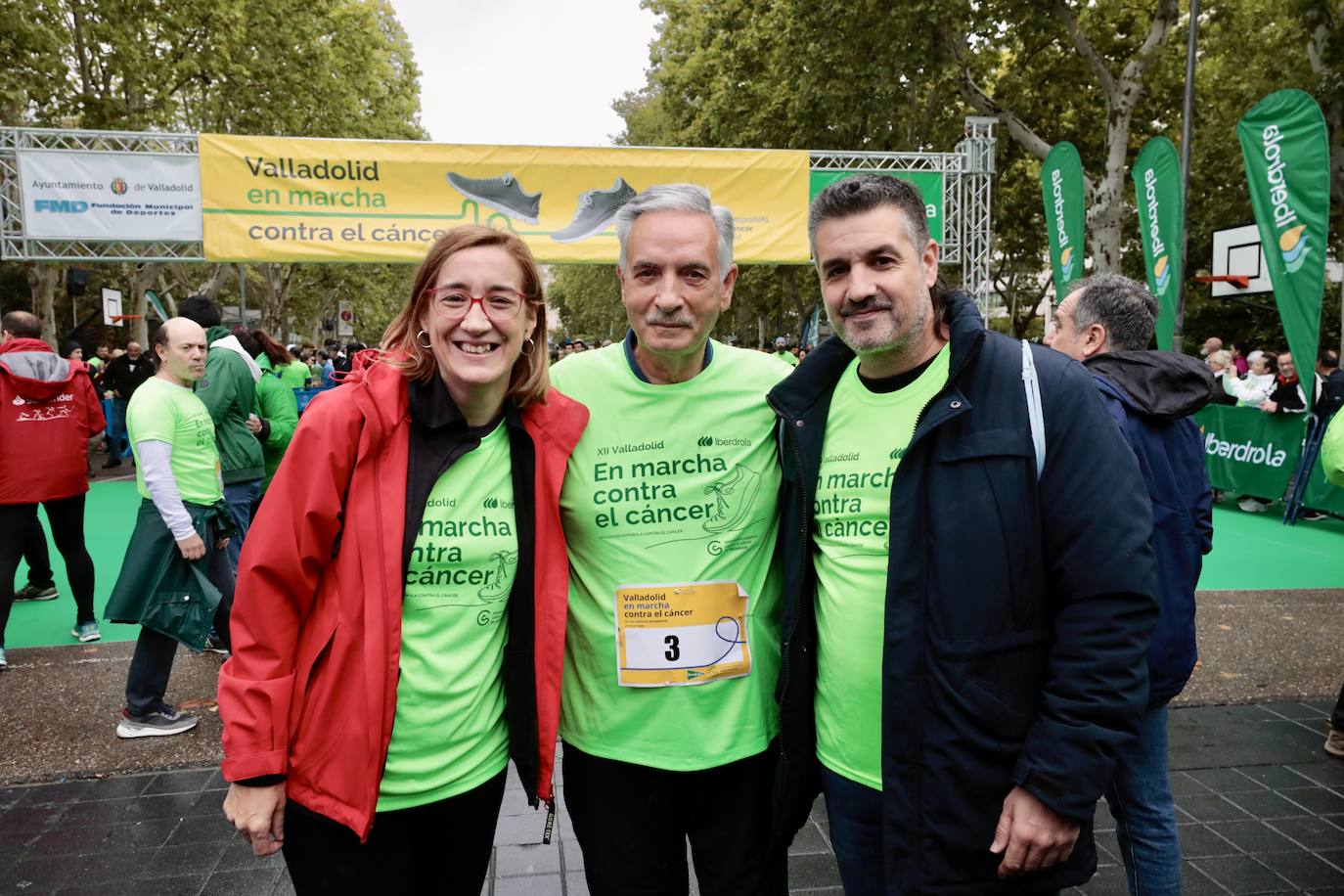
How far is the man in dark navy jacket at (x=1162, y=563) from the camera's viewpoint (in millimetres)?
2615

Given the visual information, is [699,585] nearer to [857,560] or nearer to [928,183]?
[857,560]

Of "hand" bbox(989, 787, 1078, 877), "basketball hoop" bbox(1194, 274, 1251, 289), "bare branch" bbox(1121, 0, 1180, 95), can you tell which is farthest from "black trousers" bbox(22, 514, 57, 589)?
"basketball hoop" bbox(1194, 274, 1251, 289)

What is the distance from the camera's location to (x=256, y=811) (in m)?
1.82

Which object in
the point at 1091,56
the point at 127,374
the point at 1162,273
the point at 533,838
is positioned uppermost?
the point at 1091,56

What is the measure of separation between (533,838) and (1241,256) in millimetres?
22450

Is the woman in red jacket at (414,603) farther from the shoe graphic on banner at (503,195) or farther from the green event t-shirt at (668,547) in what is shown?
the shoe graphic on banner at (503,195)

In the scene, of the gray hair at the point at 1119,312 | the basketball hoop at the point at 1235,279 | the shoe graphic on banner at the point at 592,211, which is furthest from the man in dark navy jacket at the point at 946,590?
the basketball hoop at the point at 1235,279

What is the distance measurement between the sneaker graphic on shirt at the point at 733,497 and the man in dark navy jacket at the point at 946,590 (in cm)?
14

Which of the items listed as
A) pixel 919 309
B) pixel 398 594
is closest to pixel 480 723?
pixel 398 594

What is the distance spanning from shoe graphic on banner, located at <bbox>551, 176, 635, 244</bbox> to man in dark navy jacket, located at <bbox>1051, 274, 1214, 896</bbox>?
8904 mm

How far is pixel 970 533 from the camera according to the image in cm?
180

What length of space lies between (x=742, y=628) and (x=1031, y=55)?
2126cm

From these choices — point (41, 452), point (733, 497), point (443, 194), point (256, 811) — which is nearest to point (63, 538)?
point (41, 452)

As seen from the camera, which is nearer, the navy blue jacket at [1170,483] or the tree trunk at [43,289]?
the navy blue jacket at [1170,483]
